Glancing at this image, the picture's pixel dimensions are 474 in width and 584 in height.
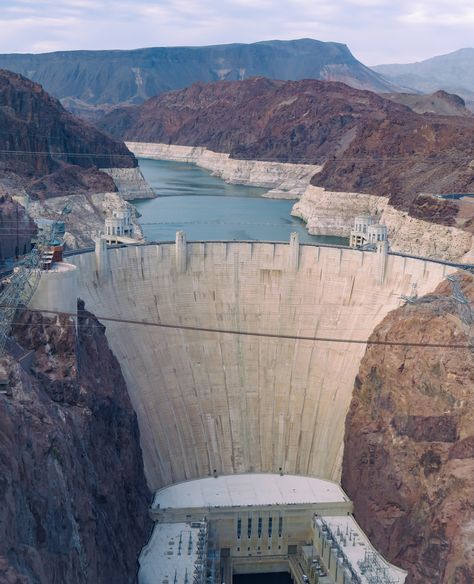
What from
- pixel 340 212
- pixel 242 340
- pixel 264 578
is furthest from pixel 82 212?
pixel 264 578

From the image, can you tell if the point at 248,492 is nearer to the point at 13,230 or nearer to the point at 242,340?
the point at 242,340

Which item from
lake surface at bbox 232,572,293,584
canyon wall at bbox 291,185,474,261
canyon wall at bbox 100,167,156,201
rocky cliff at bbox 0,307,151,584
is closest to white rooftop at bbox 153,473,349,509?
rocky cliff at bbox 0,307,151,584

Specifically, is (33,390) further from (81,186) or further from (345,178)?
(345,178)

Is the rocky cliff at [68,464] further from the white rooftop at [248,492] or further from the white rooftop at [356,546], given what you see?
the white rooftop at [356,546]

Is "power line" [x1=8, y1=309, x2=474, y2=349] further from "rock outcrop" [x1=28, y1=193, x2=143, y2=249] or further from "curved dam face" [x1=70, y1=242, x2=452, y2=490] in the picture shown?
"rock outcrop" [x1=28, y1=193, x2=143, y2=249]

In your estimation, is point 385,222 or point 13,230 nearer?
point 13,230

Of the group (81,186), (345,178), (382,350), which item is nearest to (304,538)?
(382,350)

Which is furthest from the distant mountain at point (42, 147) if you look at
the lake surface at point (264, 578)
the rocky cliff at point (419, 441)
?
the lake surface at point (264, 578)

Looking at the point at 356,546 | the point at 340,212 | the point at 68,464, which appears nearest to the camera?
the point at 68,464

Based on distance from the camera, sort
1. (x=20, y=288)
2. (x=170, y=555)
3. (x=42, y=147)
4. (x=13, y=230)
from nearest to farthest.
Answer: (x=20, y=288), (x=170, y=555), (x=13, y=230), (x=42, y=147)
